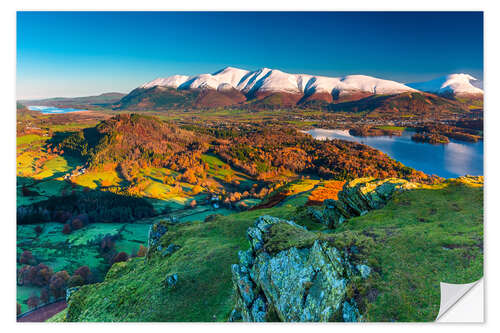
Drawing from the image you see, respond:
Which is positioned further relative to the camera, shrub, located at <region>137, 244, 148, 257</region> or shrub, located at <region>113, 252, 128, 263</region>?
shrub, located at <region>137, 244, 148, 257</region>

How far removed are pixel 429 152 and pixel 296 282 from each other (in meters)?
13.9

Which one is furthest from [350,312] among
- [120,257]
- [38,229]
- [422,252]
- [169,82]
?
[38,229]

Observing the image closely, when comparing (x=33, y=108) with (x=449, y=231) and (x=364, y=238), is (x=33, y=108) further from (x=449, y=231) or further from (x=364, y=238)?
(x=449, y=231)

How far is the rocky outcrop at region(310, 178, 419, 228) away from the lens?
10555mm

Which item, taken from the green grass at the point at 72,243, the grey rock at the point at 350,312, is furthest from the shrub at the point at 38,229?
the grey rock at the point at 350,312

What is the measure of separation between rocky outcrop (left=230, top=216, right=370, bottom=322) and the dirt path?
851 centimetres

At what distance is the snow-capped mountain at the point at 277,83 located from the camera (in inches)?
591

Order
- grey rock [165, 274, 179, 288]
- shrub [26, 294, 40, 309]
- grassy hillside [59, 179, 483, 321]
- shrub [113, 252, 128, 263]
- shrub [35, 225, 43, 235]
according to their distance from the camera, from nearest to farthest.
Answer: grassy hillside [59, 179, 483, 321], grey rock [165, 274, 179, 288], shrub [26, 294, 40, 309], shrub [35, 225, 43, 235], shrub [113, 252, 128, 263]

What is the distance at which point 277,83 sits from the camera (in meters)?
16.8

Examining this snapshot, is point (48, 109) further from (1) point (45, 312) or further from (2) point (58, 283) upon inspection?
(1) point (45, 312)

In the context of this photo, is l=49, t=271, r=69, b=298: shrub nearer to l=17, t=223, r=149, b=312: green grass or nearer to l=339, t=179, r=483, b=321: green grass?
l=17, t=223, r=149, b=312: green grass

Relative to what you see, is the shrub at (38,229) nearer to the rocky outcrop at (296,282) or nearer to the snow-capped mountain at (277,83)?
the snow-capped mountain at (277,83)

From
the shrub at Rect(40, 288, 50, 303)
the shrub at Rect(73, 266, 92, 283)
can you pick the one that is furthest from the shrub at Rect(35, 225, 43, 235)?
the shrub at Rect(40, 288, 50, 303)

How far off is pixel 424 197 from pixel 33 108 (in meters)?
20.7
